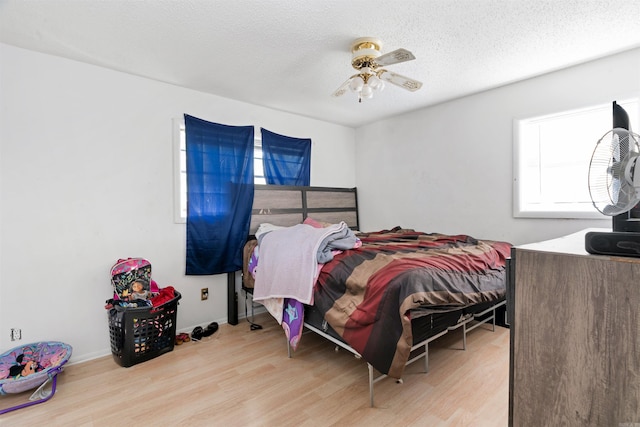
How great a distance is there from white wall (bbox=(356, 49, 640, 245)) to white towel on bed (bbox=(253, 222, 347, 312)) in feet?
5.63

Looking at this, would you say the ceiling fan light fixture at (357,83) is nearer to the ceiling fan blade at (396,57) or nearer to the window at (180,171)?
the ceiling fan blade at (396,57)

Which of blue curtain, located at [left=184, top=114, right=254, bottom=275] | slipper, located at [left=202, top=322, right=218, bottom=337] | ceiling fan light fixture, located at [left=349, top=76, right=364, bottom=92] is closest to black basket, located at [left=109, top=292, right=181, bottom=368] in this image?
slipper, located at [left=202, top=322, right=218, bottom=337]

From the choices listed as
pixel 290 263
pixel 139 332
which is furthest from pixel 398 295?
pixel 139 332

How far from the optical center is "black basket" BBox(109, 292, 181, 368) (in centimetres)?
218

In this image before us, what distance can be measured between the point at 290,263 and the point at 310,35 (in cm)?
161

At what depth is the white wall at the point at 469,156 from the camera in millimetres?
2445

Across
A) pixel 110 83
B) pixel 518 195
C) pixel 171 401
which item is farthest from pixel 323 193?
pixel 171 401

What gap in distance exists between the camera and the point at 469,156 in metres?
3.16

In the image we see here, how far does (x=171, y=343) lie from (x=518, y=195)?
3.39 m

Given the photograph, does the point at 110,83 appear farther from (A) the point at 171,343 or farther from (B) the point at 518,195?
(B) the point at 518,195

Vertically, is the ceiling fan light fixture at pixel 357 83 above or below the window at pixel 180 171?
above

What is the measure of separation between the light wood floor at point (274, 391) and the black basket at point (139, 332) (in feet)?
0.22

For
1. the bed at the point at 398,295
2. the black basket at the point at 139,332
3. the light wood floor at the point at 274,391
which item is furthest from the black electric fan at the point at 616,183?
the black basket at the point at 139,332

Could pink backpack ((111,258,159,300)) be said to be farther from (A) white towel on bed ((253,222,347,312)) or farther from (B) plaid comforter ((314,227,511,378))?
(B) plaid comforter ((314,227,511,378))
